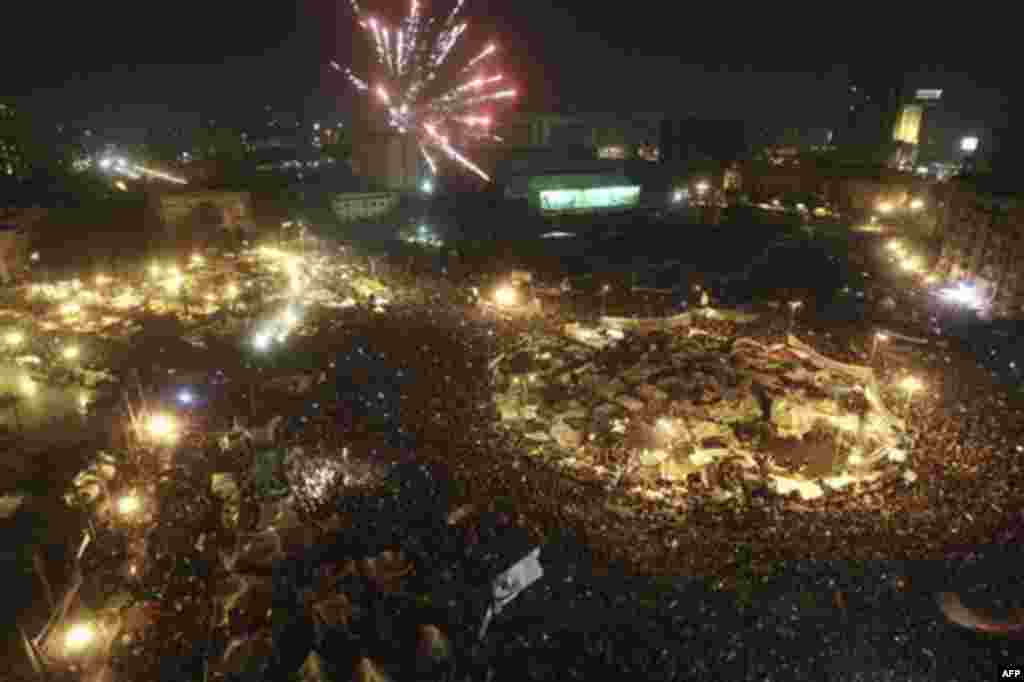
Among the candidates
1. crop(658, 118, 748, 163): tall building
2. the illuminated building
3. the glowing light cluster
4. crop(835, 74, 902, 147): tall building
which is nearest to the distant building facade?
the illuminated building

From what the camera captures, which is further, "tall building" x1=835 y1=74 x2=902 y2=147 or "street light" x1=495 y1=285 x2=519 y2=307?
"tall building" x1=835 y1=74 x2=902 y2=147

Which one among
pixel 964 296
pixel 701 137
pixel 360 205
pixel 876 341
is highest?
pixel 701 137

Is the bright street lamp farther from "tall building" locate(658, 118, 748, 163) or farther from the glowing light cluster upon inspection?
"tall building" locate(658, 118, 748, 163)

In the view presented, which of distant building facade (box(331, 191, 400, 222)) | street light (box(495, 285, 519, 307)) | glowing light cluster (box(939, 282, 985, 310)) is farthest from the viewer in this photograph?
distant building facade (box(331, 191, 400, 222))

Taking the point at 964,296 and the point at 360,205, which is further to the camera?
the point at 360,205

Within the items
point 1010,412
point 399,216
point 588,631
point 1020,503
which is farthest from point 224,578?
point 399,216

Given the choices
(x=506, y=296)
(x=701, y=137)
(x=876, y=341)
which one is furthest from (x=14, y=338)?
(x=701, y=137)

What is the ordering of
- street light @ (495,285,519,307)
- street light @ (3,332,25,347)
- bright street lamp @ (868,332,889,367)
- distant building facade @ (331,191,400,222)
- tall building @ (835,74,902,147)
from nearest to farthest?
bright street lamp @ (868,332,889,367), street light @ (3,332,25,347), street light @ (495,285,519,307), distant building facade @ (331,191,400,222), tall building @ (835,74,902,147)

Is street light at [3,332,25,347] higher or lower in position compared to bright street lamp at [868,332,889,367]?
lower

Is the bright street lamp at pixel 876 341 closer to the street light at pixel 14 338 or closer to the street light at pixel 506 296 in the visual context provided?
the street light at pixel 506 296

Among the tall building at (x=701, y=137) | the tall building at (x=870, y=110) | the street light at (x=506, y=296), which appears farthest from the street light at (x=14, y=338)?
the tall building at (x=870, y=110)

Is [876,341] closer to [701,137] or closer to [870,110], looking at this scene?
[701,137]
